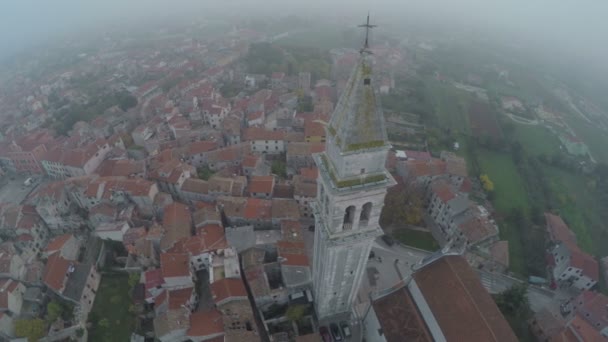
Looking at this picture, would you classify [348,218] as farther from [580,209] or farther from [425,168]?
[580,209]

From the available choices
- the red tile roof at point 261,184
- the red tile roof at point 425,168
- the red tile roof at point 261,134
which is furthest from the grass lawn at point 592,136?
the red tile roof at point 261,184

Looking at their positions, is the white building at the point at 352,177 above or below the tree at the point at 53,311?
above

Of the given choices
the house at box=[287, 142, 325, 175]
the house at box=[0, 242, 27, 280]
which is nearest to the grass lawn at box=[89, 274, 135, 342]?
the house at box=[0, 242, 27, 280]

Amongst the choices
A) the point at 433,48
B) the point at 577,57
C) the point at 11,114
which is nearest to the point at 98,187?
the point at 11,114

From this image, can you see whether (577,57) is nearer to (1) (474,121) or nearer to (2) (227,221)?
(1) (474,121)

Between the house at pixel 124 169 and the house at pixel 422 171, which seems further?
the house at pixel 422 171

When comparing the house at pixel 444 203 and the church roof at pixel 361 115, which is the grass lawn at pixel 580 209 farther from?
the church roof at pixel 361 115

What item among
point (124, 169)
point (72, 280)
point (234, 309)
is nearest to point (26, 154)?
point (124, 169)
